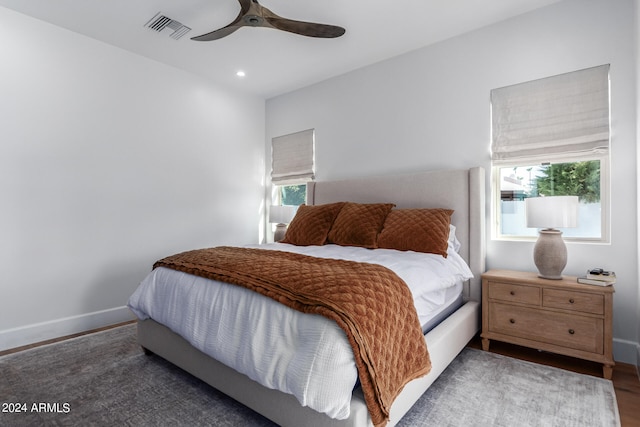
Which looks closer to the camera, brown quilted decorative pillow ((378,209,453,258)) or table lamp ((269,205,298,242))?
brown quilted decorative pillow ((378,209,453,258))

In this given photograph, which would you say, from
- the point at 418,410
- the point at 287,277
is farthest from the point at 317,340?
the point at 418,410

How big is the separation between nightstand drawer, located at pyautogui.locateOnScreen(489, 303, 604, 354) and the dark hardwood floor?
196 millimetres

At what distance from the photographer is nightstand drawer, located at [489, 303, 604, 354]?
211 cm

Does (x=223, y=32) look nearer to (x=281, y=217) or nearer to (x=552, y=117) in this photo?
(x=281, y=217)

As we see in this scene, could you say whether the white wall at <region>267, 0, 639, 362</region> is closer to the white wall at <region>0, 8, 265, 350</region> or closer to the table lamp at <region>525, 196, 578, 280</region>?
the table lamp at <region>525, 196, 578, 280</region>

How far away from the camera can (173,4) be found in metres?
2.57

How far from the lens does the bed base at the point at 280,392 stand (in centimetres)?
137

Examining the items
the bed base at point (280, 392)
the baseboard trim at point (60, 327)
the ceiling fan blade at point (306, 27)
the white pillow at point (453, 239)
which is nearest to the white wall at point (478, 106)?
the white pillow at point (453, 239)

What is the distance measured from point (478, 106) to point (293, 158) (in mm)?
2396

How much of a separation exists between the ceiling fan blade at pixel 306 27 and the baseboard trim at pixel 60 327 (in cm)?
311

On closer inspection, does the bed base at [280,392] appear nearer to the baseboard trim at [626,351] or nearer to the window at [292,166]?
the baseboard trim at [626,351]

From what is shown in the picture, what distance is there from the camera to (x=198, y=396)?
1.89m

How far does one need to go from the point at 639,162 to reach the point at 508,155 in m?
0.83

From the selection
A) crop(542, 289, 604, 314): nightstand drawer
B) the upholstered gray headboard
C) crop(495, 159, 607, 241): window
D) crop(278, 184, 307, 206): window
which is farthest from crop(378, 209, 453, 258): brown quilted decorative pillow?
crop(278, 184, 307, 206): window
